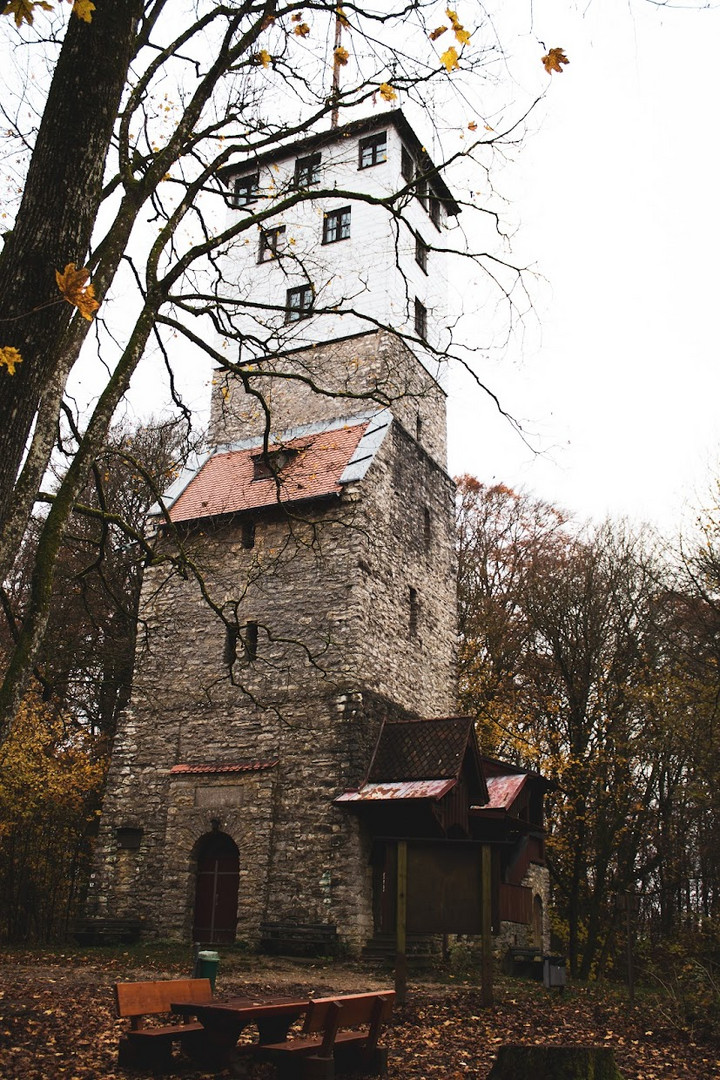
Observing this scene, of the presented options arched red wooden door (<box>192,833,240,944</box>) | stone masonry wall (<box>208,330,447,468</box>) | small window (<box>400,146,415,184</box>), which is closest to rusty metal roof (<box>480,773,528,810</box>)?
arched red wooden door (<box>192,833,240,944</box>)

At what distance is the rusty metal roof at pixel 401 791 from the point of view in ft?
42.6

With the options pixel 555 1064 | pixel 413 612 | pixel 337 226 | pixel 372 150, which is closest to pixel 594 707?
pixel 413 612

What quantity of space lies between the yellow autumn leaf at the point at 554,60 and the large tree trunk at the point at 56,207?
2.32 metres

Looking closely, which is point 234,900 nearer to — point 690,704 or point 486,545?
point 690,704

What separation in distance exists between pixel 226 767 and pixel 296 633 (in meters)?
2.66

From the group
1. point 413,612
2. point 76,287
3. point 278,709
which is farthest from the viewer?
point 413,612

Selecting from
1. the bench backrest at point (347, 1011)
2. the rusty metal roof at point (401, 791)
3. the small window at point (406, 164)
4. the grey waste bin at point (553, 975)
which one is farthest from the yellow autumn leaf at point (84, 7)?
the small window at point (406, 164)

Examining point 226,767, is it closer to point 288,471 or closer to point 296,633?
point 296,633

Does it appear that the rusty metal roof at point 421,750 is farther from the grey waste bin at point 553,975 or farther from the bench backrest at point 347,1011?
the bench backrest at point 347,1011

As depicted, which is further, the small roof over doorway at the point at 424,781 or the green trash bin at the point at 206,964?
the small roof over doorway at the point at 424,781

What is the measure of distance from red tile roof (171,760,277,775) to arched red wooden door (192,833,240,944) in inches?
44.9

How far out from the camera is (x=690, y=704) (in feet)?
64.2

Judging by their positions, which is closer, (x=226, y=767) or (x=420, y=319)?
(x=226, y=767)

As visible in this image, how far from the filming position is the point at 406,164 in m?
21.5
